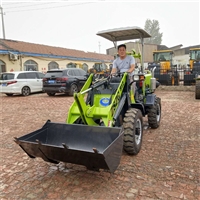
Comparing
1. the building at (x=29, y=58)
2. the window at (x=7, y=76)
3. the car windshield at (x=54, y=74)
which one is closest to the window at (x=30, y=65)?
the building at (x=29, y=58)

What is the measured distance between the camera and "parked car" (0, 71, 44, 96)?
1252 cm

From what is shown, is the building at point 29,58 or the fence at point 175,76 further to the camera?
the building at point 29,58

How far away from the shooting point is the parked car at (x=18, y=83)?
1252cm

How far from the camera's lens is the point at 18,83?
12.6 m

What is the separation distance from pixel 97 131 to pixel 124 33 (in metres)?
3.22

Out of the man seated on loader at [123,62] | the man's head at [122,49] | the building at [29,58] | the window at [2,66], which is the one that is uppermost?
the building at [29,58]

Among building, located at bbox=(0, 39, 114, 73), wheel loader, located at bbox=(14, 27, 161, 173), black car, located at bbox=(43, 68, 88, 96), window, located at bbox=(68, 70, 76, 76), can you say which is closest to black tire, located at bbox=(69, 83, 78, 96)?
black car, located at bbox=(43, 68, 88, 96)

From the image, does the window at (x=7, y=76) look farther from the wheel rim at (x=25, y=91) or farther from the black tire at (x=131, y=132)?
the black tire at (x=131, y=132)

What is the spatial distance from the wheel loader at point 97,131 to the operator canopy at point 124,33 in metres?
0.05

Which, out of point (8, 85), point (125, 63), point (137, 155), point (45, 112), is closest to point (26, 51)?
point (8, 85)

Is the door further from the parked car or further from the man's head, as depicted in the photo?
the man's head

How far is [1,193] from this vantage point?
112 inches

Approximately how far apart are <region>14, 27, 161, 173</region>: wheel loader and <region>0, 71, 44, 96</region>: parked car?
9.38 metres

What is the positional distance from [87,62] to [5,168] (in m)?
27.1
